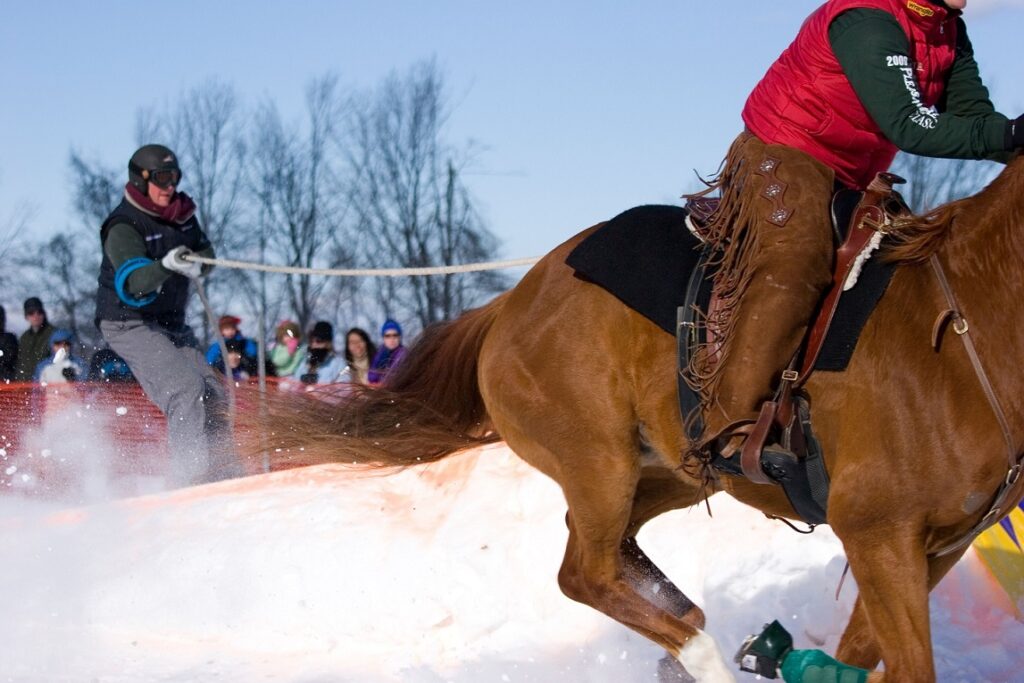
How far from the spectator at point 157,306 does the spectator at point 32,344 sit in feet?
13.4

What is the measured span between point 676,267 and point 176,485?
13.6 ft

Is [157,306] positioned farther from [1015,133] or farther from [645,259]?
[1015,133]

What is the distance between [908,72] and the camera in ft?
11.5

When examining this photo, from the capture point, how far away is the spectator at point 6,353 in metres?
10.6

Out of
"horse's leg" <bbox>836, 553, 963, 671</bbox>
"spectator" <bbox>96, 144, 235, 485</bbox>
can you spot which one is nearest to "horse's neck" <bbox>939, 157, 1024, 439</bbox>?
"horse's leg" <bbox>836, 553, 963, 671</bbox>

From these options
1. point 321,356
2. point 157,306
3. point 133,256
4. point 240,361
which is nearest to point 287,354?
point 240,361

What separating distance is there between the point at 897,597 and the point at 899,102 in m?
1.39

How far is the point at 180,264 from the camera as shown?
6.52m

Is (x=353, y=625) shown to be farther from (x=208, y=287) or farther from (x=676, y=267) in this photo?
(x=208, y=287)

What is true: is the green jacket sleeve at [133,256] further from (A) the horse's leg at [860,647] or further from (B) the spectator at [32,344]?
(B) the spectator at [32,344]

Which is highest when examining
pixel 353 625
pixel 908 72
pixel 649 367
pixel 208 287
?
pixel 908 72

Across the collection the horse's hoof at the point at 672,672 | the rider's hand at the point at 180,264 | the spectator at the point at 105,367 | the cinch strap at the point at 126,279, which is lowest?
the horse's hoof at the point at 672,672

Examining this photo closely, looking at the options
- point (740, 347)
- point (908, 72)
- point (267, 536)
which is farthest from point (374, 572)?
point (908, 72)

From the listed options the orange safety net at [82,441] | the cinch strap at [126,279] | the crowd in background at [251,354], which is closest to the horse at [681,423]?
the cinch strap at [126,279]
